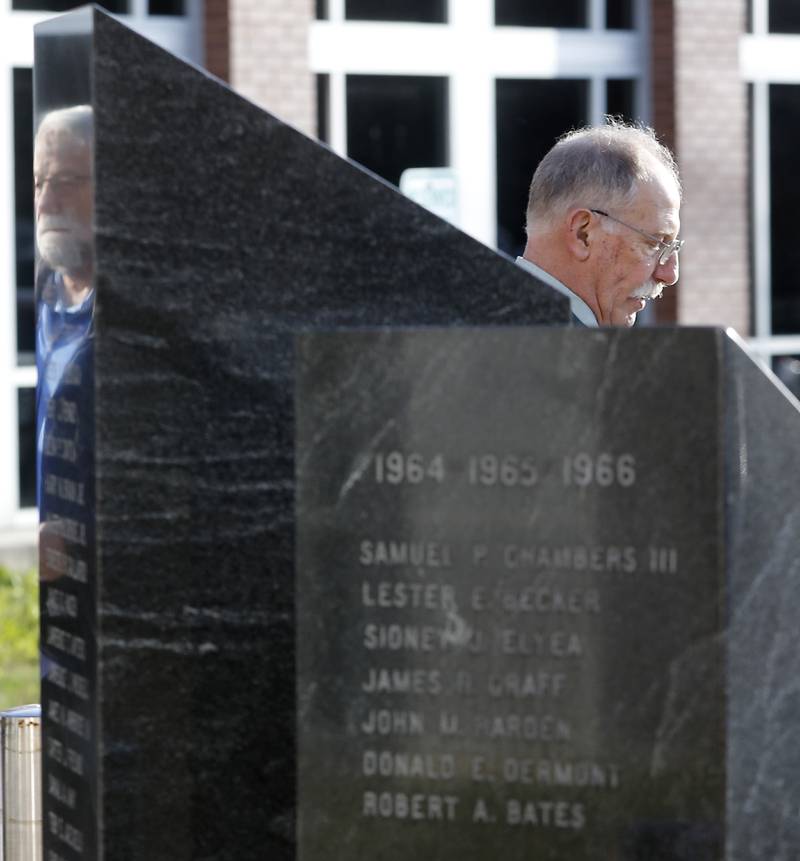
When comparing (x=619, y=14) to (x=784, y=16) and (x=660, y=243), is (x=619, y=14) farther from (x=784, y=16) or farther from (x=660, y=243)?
(x=660, y=243)

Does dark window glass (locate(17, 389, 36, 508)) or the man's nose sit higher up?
the man's nose

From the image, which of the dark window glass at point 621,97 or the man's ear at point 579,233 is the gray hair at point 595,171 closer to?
the man's ear at point 579,233

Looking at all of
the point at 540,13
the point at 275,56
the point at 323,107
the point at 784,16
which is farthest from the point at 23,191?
the point at 784,16

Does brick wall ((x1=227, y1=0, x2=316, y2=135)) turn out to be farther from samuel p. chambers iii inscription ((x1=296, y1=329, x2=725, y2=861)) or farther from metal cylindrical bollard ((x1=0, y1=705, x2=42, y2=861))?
samuel p. chambers iii inscription ((x1=296, y1=329, x2=725, y2=861))

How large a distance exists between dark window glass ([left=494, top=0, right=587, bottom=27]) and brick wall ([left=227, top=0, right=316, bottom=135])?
1586 millimetres

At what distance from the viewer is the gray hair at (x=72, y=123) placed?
11.2 ft

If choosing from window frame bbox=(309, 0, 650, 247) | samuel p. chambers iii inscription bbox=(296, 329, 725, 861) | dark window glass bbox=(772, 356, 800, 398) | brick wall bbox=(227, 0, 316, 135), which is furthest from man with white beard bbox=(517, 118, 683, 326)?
dark window glass bbox=(772, 356, 800, 398)

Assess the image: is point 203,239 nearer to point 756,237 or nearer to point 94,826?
point 94,826

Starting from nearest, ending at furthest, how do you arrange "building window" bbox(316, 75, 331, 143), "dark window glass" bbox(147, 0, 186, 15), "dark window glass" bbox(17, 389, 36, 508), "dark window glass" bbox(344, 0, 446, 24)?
"dark window glass" bbox(17, 389, 36, 508) < "dark window glass" bbox(147, 0, 186, 15) < "building window" bbox(316, 75, 331, 143) < "dark window glass" bbox(344, 0, 446, 24)

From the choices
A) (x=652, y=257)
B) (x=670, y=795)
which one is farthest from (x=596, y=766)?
(x=652, y=257)

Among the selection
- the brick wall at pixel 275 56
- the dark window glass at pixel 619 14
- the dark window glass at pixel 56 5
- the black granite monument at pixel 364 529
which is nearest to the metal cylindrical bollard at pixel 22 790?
the black granite monument at pixel 364 529

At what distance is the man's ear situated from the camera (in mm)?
4625

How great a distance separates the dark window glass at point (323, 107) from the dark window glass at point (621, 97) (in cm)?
209

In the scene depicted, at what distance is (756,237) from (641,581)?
1059cm
